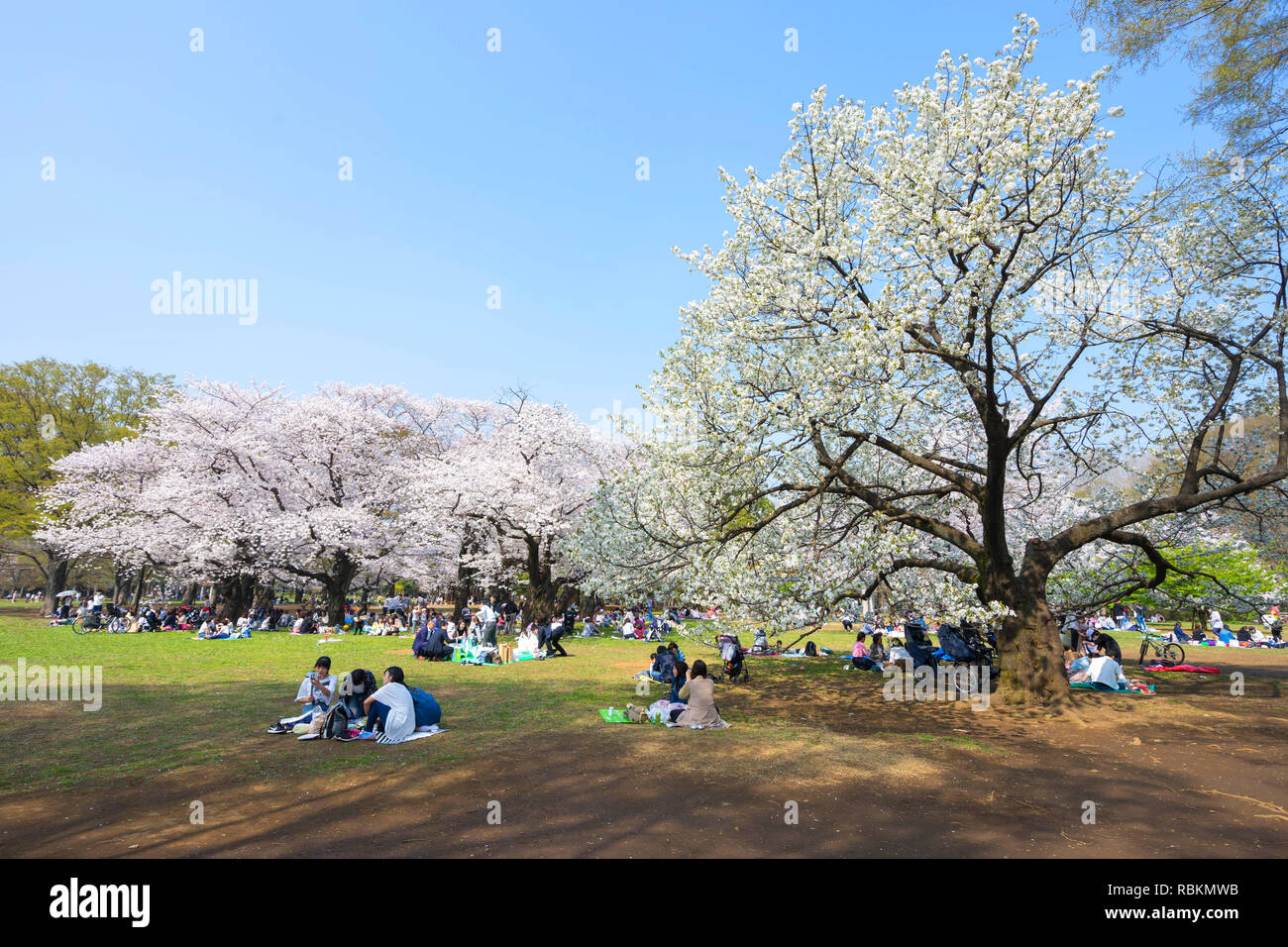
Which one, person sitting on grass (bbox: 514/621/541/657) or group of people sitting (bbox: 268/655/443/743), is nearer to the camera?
group of people sitting (bbox: 268/655/443/743)

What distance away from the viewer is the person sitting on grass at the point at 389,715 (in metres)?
10.4

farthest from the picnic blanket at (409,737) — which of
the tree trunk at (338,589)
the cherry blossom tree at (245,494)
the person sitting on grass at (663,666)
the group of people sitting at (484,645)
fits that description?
the tree trunk at (338,589)

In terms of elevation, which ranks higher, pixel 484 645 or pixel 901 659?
pixel 484 645

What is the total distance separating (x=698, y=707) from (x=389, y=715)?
5.15 meters

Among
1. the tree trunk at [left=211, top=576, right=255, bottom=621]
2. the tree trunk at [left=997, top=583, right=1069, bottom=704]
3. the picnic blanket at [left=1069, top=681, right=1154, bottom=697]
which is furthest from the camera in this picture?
the tree trunk at [left=211, top=576, right=255, bottom=621]

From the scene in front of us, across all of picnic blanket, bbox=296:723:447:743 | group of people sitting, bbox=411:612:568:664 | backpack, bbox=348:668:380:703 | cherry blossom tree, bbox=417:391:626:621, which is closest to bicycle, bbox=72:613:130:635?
cherry blossom tree, bbox=417:391:626:621

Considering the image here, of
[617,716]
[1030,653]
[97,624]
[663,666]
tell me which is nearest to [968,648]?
[1030,653]

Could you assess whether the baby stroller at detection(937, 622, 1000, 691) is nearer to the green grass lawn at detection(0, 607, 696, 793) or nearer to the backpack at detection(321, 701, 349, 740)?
the green grass lawn at detection(0, 607, 696, 793)

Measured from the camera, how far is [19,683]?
1401 centimetres

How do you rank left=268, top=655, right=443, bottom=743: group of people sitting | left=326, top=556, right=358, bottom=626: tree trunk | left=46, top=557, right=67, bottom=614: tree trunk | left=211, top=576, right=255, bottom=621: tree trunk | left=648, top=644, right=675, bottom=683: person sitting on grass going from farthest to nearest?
left=46, top=557, right=67, bottom=614: tree trunk → left=211, top=576, right=255, bottom=621: tree trunk → left=326, top=556, right=358, bottom=626: tree trunk → left=648, top=644, right=675, bottom=683: person sitting on grass → left=268, top=655, right=443, bottom=743: group of people sitting

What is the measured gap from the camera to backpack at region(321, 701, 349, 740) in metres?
10.4

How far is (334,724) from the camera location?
10.4 m

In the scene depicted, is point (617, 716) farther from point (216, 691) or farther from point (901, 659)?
point (901, 659)
